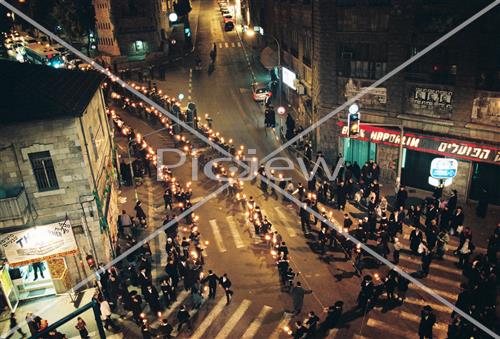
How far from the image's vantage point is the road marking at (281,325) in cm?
1619

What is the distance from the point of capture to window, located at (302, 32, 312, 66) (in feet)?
102

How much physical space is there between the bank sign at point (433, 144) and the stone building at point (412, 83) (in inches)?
2.0

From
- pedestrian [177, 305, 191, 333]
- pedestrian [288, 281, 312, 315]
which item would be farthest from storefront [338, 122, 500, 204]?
pedestrian [177, 305, 191, 333]

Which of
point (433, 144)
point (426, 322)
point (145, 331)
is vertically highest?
point (433, 144)

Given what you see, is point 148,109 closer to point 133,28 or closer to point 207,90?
point 207,90

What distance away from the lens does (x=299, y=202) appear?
83.0 feet

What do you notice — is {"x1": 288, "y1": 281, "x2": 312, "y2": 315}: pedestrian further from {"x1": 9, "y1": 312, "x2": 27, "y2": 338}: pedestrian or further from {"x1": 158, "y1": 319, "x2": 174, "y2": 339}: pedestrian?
{"x1": 9, "y1": 312, "x2": 27, "y2": 338}: pedestrian

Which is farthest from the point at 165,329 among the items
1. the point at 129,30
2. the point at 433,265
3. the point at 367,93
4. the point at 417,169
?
the point at 129,30

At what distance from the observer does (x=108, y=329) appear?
17469mm

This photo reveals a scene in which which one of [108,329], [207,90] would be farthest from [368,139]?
[207,90]

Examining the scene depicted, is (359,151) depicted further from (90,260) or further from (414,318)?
(90,260)

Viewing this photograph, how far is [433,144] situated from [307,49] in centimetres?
1264

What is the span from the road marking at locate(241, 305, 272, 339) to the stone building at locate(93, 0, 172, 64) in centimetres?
4631

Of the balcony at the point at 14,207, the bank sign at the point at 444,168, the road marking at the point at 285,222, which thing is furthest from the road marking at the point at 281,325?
the balcony at the point at 14,207
